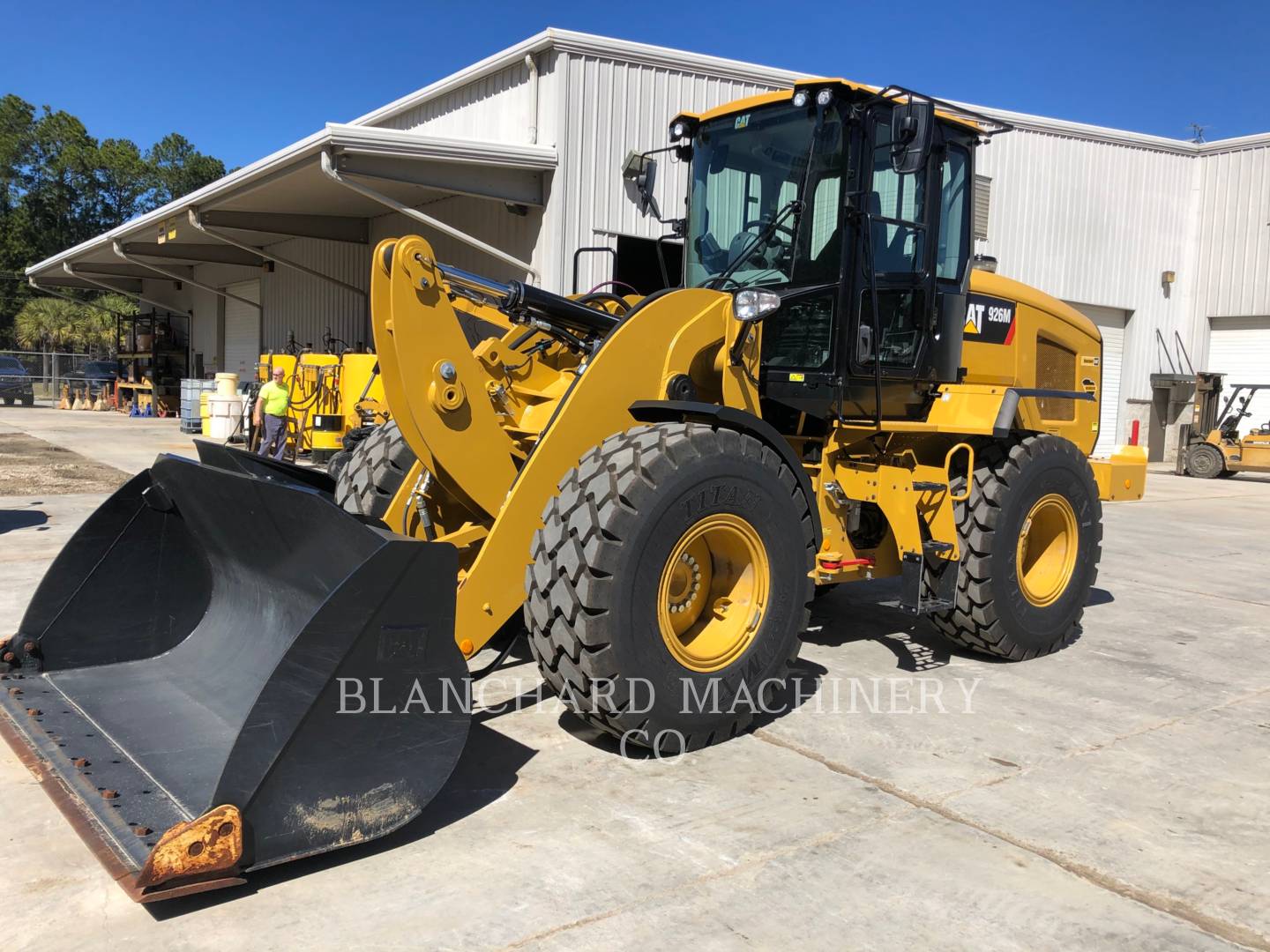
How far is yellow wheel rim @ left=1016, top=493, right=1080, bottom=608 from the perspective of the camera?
19.5ft

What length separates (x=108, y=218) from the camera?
66312mm

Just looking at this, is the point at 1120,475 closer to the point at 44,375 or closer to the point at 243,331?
the point at 243,331

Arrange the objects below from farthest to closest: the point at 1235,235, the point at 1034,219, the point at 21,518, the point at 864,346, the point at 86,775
A: the point at 1235,235, the point at 1034,219, the point at 21,518, the point at 864,346, the point at 86,775

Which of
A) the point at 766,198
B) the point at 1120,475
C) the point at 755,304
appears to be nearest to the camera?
the point at 755,304

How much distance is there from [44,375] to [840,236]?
4722 cm

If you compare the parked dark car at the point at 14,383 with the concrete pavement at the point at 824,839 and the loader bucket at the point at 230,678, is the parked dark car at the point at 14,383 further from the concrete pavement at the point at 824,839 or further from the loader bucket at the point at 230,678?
the concrete pavement at the point at 824,839

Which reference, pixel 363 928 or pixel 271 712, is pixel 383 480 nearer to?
pixel 271 712

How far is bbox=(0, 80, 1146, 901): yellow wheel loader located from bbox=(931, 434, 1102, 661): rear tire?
23 millimetres

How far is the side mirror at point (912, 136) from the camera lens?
4500 mm

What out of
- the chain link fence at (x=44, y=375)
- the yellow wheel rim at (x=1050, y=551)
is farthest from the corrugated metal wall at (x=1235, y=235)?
the chain link fence at (x=44, y=375)

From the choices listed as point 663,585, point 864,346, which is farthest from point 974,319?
point 663,585

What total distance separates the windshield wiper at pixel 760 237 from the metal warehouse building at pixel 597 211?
5982 millimetres

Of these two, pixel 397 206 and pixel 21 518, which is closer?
pixel 21 518

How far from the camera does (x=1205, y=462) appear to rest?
2077 centimetres
